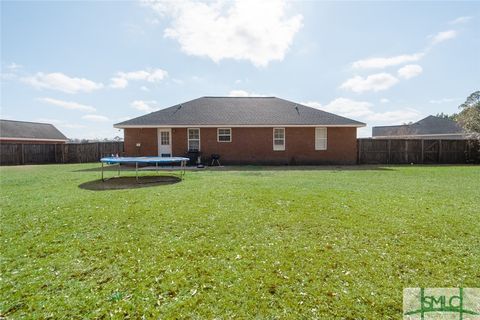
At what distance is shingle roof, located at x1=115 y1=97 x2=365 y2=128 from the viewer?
53.5 ft

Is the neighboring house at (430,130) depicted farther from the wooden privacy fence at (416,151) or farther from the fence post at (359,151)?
the fence post at (359,151)

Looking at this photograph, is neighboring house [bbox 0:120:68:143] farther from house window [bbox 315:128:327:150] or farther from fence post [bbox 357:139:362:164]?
fence post [bbox 357:139:362:164]

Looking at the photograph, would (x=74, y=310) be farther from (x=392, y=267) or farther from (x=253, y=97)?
(x=253, y=97)

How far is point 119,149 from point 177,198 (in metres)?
17.6

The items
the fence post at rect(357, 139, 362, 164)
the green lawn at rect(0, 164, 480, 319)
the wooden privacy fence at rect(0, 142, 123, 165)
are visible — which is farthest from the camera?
the wooden privacy fence at rect(0, 142, 123, 165)

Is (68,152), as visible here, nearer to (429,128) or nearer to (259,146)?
(259,146)

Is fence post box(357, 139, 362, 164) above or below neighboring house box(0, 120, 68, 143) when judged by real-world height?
below

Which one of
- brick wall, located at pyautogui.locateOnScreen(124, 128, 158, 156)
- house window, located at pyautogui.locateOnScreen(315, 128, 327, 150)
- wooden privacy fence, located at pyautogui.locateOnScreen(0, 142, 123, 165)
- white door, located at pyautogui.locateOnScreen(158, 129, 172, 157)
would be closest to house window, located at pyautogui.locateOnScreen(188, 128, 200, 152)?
white door, located at pyautogui.locateOnScreen(158, 129, 172, 157)

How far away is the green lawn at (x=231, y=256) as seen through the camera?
95.4 inches

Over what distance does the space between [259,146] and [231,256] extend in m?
13.5

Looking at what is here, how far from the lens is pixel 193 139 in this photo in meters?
16.4

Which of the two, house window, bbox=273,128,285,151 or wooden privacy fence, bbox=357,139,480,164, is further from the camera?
wooden privacy fence, bbox=357,139,480,164

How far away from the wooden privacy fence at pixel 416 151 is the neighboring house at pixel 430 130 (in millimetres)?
12391

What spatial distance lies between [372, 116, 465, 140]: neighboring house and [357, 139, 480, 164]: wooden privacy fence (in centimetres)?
1239
